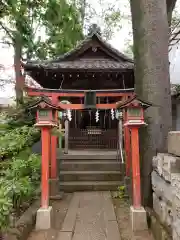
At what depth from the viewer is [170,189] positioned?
2.97m

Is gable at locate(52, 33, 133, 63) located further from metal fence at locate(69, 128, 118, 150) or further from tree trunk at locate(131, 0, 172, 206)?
tree trunk at locate(131, 0, 172, 206)

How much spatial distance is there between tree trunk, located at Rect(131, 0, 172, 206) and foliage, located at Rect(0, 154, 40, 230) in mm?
2329

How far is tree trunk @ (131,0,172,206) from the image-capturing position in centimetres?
461

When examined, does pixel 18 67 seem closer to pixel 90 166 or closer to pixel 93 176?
pixel 90 166

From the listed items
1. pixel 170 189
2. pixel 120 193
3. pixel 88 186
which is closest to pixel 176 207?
pixel 170 189

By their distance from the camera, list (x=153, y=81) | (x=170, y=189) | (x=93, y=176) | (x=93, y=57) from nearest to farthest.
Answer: (x=170, y=189), (x=153, y=81), (x=93, y=176), (x=93, y=57)

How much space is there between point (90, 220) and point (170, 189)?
240 centimetres

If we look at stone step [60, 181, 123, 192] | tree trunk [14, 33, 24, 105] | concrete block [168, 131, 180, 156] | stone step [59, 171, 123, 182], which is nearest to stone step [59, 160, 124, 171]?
stone step [59, 171, 123, 182]

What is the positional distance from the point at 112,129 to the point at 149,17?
264 inches

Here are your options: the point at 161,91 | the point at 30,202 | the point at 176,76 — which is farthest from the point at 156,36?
the point at 176,76

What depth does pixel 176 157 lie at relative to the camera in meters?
2.78

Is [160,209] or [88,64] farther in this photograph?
[88,64]

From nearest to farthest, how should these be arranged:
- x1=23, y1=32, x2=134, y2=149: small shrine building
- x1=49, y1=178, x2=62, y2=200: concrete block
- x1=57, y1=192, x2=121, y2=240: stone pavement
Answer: x1=57, y1=192, x2=121, y2=240: stone pavement < x1=49, y1=178, x2=62, y2=200: concrete block < x1=23, y1=32, x2=134, y2=149: small shrine building

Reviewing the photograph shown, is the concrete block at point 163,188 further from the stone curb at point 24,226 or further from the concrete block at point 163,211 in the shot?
the stone curb at point 24,226
